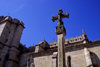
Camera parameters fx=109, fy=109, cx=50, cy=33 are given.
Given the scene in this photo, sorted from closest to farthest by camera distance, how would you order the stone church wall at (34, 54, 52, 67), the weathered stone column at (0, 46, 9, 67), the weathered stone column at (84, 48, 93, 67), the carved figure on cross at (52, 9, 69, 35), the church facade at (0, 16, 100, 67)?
the carved figure on cross at (52, 9, 69, 35) < the weathered stone column at (84, 48, 93, 67) < the church facade at (0, 16, 100, 67) < the stone church wall at (34, 54, 52, 67) < the weathered stone column at (0, 46, 9, 67)

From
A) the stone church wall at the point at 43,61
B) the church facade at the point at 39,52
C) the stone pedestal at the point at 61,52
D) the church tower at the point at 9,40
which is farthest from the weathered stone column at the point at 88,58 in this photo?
the church tower at the point at 9,40

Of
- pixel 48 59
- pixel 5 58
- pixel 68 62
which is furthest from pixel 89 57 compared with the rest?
pixel 5 58

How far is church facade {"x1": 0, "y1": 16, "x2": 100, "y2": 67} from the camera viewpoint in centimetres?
1579

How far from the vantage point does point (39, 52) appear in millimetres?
19422

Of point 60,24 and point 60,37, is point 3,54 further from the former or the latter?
point 60,37

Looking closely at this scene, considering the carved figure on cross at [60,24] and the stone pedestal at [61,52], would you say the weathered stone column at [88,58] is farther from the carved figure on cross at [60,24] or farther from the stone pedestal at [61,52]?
the stone pedestal at [61,52]

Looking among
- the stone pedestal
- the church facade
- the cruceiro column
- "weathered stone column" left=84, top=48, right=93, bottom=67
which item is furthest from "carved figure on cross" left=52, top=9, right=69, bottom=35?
"weathered stone column" left=84, top=48, right=93, bottom=67

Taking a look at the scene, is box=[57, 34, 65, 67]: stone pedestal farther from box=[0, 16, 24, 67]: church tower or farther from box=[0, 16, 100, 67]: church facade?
box=[0, 16, 24, 67]: church tower

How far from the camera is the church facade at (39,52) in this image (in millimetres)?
15789

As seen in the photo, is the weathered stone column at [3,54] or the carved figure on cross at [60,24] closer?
the carved figure on cross at [60,24]

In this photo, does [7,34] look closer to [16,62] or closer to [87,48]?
[16,62]

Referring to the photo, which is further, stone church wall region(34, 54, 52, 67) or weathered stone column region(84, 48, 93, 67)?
stone church wall region(34, 54, 52, 67)

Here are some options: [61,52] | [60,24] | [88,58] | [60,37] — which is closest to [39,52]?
[88,58]

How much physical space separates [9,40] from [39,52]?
11.7 meters
